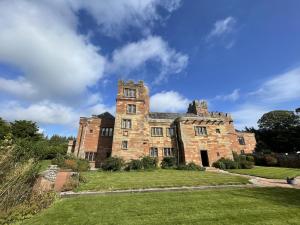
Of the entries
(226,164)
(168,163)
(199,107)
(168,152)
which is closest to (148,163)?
(168,163)

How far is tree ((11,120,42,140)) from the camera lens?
28.7 meters

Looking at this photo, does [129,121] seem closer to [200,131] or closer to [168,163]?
[168,163]

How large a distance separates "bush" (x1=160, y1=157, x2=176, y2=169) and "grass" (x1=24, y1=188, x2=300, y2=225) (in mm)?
13732

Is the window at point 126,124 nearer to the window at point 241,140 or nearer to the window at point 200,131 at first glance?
the window at point 200,131

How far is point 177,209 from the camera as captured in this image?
629cm

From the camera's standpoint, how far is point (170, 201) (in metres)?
7.27

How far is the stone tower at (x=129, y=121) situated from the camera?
22.4m

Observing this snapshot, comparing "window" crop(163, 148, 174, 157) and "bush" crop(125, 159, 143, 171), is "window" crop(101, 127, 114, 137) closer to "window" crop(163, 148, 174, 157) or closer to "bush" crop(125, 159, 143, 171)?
"bush" crop(125, 159, 143, 171)

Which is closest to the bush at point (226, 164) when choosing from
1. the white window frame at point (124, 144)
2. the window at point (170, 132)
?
the window at point (170, 132)

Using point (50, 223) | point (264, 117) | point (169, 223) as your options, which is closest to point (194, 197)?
point (169, 223)

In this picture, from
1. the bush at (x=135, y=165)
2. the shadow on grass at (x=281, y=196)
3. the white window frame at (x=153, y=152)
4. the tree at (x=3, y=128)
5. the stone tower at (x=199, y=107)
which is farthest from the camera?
the stone tower at (x=199, y=107)

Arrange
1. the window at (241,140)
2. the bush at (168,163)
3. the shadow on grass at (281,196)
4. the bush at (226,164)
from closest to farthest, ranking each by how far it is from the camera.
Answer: the shadow on grass at (281,196)
the bush at (226,164)
the bush at (168,163)
the window at (241,140)

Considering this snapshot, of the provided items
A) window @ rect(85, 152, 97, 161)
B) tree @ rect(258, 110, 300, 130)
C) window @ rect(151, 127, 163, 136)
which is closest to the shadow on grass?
window @ rect(151, 127, 163, 136)

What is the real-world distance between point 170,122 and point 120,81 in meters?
9.89
